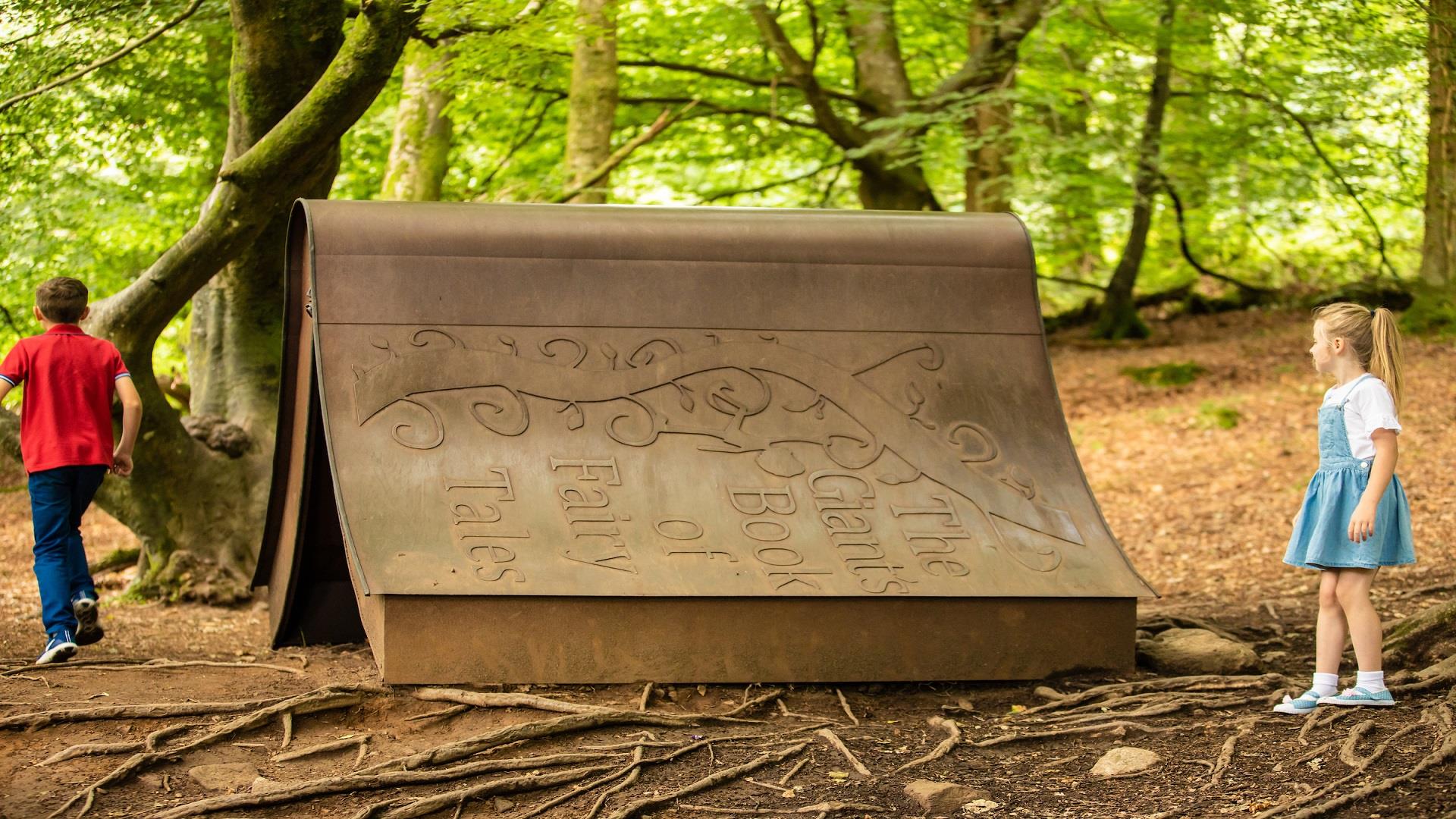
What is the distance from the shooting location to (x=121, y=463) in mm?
4852

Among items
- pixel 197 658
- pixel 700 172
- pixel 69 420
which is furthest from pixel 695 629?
pixel 700 172

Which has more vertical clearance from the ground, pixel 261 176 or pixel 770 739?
pixel 261 176

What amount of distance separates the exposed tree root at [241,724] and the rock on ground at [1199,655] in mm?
2959

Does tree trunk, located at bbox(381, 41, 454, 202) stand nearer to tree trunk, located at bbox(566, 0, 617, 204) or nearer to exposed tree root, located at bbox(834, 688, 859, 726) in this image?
tree trunk, located at bbox(566, 0, 617, 204)

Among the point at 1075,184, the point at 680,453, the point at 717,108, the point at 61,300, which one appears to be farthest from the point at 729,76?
the point at 61,300

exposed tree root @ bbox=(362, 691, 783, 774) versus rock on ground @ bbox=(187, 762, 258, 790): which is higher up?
rock on ground @ bbox=(187, 762, 258, 790)

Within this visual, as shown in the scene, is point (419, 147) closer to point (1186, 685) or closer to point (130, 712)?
point (130, 712)

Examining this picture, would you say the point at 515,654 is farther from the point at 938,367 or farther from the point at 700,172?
the point at 700,172

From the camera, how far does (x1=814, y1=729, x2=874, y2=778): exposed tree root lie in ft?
11.9

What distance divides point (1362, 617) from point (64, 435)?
4.61 meters

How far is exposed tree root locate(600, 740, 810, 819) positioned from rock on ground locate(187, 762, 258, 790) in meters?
1.06

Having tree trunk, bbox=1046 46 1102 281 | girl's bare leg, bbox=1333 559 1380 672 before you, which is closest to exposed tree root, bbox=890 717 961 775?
girl's bare leg, bbox=1333 559 1380 672

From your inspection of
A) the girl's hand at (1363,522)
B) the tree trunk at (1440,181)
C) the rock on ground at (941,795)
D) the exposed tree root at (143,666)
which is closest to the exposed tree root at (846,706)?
the rock on ground at (941,795)

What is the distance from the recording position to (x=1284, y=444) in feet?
31.3
